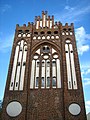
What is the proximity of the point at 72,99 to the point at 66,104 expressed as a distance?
0.71 meters

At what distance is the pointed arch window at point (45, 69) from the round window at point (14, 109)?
2086mm

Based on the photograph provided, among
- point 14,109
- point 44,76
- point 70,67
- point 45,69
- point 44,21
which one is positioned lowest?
point 14,109

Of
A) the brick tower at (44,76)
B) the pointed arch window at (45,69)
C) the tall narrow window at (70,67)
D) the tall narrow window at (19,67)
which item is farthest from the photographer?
the pointed arch window at (45,69)

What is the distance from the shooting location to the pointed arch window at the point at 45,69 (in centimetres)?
1394

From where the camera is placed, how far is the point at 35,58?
51.8 feet

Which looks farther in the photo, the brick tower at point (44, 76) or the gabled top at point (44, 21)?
the gabled top at point (44, 21)

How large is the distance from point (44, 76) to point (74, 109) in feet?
13.8

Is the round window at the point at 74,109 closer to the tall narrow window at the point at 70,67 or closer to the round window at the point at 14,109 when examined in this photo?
the tall narrow window at the point at 70,67

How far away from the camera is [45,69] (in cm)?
1490

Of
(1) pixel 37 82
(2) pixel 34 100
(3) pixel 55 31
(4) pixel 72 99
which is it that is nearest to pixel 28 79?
(1) pixel 37 82

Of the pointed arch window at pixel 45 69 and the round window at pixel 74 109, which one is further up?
the pointed arch window at pixel 45 69

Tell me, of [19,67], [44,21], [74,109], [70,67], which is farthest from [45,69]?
[44,21]

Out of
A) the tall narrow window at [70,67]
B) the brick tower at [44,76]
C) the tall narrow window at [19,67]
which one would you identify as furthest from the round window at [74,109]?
the tall narrow window at [19,67]

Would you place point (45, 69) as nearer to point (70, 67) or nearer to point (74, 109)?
point (70, 67)
